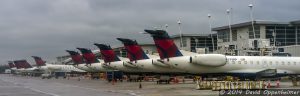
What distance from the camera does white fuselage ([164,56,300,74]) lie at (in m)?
45.1

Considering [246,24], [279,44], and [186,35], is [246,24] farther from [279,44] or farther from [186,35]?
[186,35]

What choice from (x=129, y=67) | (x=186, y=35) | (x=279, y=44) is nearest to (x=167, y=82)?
(x=129, y=67)

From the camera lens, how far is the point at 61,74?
475 ft

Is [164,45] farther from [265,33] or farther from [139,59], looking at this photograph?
[265,33]

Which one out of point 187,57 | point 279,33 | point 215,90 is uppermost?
point 279,33

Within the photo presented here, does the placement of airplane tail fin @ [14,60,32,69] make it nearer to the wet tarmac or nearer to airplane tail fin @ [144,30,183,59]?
the wet tarmac

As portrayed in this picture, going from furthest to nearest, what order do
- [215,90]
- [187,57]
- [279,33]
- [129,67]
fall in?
[279,33]
[129,67]
[187,57]
[215,90]

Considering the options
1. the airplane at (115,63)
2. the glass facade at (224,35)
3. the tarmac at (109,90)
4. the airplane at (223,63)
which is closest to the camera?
the tarmac at (109,90)

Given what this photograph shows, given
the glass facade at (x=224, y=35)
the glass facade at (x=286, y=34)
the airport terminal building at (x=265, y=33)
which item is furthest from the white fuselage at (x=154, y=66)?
the glass facade at (x=224, y=35)

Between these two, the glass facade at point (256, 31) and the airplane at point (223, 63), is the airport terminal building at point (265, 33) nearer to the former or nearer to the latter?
the glass facade at point (256, 31)

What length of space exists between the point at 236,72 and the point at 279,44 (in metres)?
45.2

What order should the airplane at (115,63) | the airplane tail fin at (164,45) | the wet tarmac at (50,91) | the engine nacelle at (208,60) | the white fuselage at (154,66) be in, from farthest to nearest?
the airplane at (115,63)
the white fuselage at (154,66)
the airplane tail fin at (164,45)
the engine nacelle at (208,60)
the wet tarmac at (50,91)

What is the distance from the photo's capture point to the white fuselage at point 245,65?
45.1 meters

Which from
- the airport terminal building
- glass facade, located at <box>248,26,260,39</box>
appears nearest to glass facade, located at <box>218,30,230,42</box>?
the airport terminal building
